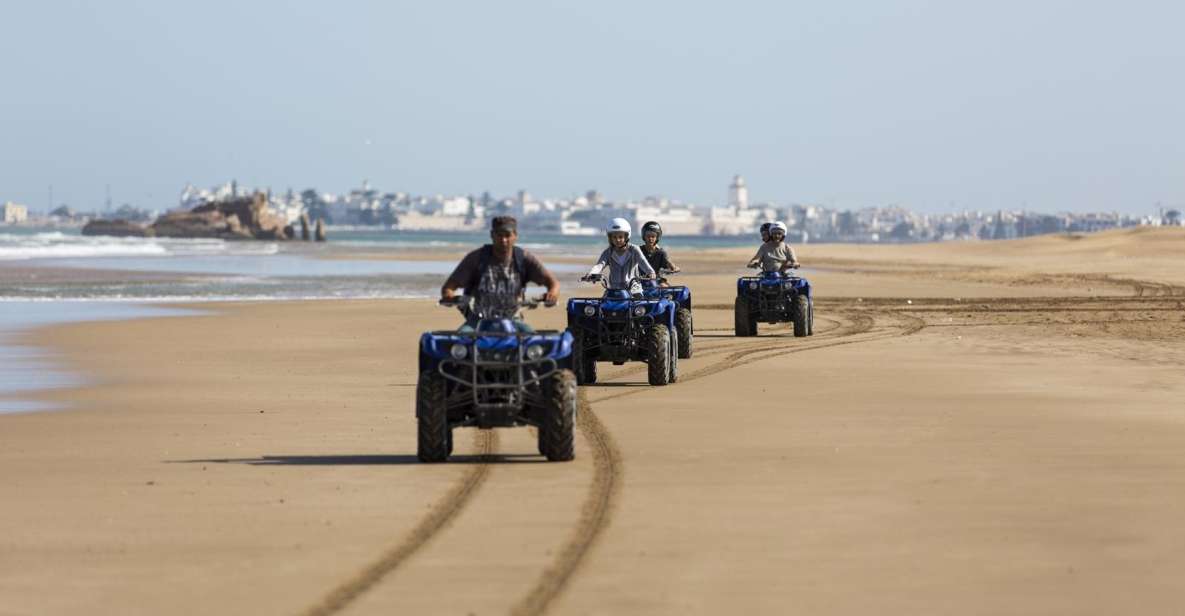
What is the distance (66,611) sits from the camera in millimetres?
7961

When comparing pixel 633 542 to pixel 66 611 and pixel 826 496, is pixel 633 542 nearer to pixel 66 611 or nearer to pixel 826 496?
pixel 826 496


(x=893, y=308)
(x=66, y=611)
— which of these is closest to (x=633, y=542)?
(x=66, y=611)

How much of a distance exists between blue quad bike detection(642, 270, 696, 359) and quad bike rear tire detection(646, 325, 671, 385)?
7.54 ft

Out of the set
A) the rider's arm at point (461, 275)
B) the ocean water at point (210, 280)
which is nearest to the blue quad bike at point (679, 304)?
the rider's arm at point (461, 275)

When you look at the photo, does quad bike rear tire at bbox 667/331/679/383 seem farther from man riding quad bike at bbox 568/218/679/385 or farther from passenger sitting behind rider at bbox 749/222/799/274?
passenger sitting behind rider at bbox 749/222/799/274

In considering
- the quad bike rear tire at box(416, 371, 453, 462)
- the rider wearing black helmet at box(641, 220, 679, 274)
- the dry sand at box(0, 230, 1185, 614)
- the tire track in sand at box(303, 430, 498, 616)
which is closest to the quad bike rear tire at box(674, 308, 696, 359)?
the dry sand at box(0, 230, 1185, 614)

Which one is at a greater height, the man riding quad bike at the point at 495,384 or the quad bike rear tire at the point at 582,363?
the man riding quad bike at the point at 495,384

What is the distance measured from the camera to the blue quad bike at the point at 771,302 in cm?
2792

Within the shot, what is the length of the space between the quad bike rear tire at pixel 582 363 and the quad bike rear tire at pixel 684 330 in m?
2.60

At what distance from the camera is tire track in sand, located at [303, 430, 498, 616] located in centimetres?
811

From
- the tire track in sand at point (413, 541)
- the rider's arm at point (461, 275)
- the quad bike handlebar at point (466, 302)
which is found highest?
the rider's arm at point (461, 275)

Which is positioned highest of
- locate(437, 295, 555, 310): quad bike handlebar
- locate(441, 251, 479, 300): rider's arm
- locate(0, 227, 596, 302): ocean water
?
locate(441, 251, 479, 300): rider's arm

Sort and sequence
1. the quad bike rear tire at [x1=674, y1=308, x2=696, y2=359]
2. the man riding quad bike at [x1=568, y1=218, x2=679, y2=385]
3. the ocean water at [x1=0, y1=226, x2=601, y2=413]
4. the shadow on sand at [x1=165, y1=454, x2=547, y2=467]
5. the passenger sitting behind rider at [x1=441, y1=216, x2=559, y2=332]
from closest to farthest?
the shadow on sand at [x1=165, y1=454, x2=547, y2=467] < the passenger sitting behind rider at [x1=441, y1=216, x2=559, y2=332] < the man riding quad bike at [x1=568, y1=218, x2=679, y2=385] < the ocean water at [x1=0, y1=226, x2=601, y2=413] < the quad bike rear tire at [x1=674, y1=308, x2=696, y2=359]

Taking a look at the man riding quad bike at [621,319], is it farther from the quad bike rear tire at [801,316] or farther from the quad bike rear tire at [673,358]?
the quad bike rear tire at [801,316]
